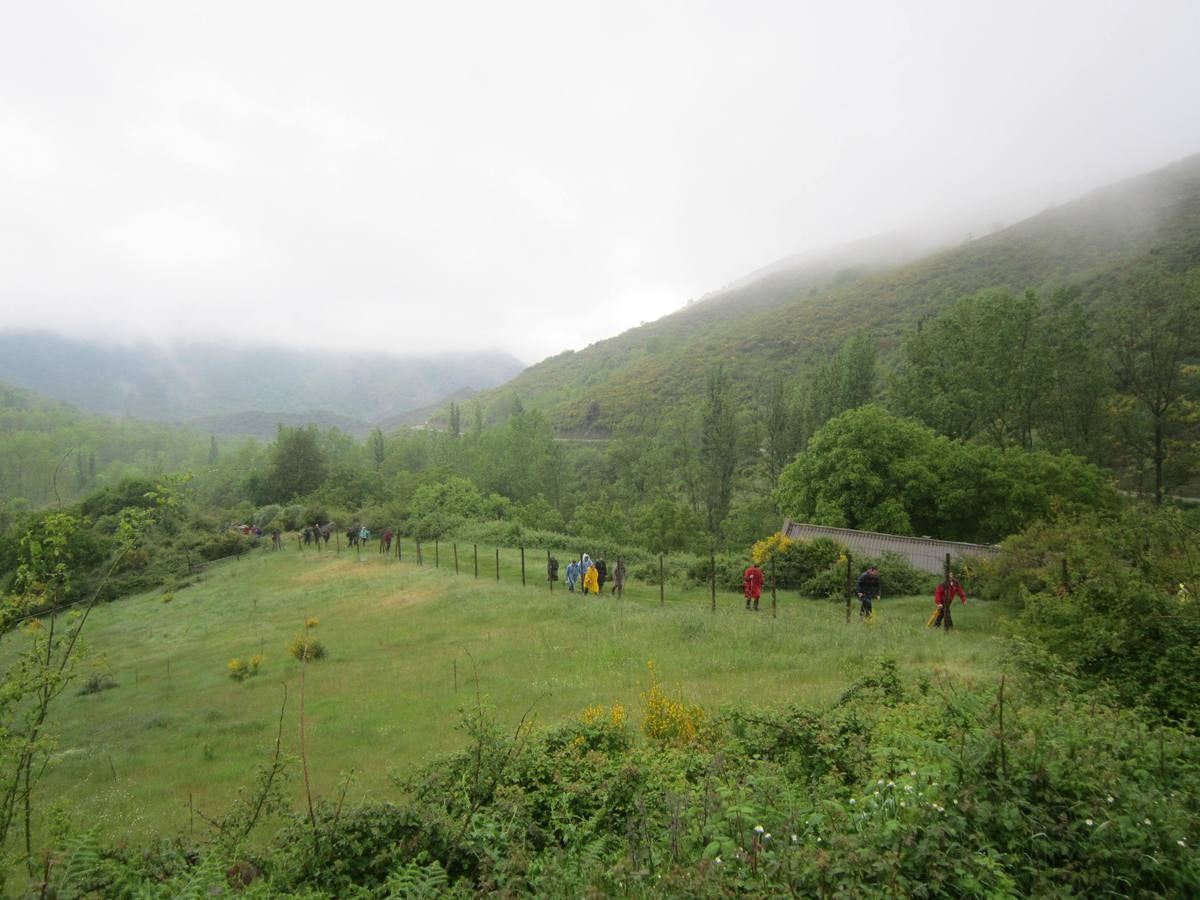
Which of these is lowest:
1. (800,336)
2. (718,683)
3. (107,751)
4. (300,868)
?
(107,751)

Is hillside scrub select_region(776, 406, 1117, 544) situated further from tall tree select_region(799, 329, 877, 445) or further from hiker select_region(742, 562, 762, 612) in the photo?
tall tree select_region(799, 329, 877, 445)

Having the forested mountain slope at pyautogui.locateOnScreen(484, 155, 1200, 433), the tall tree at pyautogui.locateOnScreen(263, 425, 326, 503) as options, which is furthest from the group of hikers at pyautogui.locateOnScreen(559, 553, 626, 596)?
the forested mountain slope at pyautogui.locateOnScreen(484, 155, 1200, 433)

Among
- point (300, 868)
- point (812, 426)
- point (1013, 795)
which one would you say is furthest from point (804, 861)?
point (812, 426)

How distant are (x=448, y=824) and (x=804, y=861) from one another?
3335mm

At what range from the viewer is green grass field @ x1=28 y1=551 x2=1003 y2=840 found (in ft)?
33.8

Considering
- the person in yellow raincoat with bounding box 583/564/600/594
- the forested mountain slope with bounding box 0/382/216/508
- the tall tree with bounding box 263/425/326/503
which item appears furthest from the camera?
the forested mountain slope with bounding box 0/382/216/508

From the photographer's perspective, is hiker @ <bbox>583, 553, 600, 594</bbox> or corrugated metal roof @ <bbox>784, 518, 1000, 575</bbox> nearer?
hiker @ <bbox>583, 553, 600, 594</bbox>

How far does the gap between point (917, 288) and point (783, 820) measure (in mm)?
145316

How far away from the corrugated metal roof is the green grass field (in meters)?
5.34

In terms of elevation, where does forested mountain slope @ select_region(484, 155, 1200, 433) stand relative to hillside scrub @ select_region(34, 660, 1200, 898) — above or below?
above

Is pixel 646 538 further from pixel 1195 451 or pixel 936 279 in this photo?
pixel 936 279

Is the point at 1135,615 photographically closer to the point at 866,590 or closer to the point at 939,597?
the point at 939,597

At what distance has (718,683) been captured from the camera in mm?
11883

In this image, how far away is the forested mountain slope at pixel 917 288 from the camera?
108188mm
